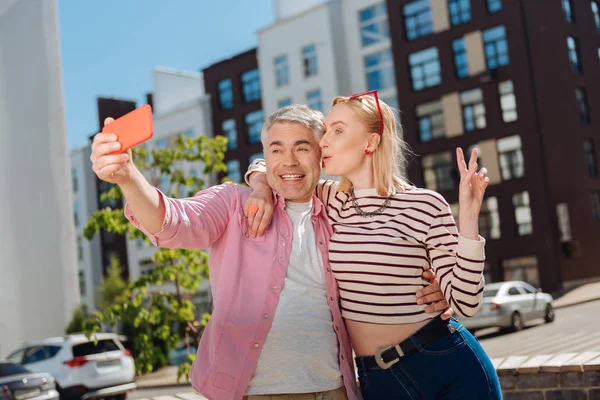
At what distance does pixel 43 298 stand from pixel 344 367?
73.8 ft

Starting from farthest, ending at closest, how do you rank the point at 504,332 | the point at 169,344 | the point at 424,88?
the point at 424,88, the point at 504,332, the point at 169,344

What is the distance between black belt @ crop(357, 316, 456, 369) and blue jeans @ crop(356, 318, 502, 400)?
1cm

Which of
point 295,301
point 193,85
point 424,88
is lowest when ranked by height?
point 295,301

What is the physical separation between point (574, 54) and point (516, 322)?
857 inches

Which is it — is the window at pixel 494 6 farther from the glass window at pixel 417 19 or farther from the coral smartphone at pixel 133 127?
the coral smartphone at pixel 133 127

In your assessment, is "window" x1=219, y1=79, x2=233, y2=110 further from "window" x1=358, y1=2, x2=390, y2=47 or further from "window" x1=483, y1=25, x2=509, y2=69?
"window" x1=483, y1=25, x2=509, y2=69

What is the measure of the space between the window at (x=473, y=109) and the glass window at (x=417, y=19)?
3858 millimetres

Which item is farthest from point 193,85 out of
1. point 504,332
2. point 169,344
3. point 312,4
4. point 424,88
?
point 169,344

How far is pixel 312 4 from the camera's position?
42812mm

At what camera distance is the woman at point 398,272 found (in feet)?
8.27

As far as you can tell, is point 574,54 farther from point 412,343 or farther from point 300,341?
point 300,341

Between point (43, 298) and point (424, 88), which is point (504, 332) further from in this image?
point (424, 88)

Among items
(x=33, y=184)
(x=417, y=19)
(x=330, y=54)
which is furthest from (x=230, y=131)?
(x=33, y=184)

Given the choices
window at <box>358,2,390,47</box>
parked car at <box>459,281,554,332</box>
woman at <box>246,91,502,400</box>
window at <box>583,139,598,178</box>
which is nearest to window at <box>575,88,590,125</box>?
window at <box>583,139,598,178</box>
